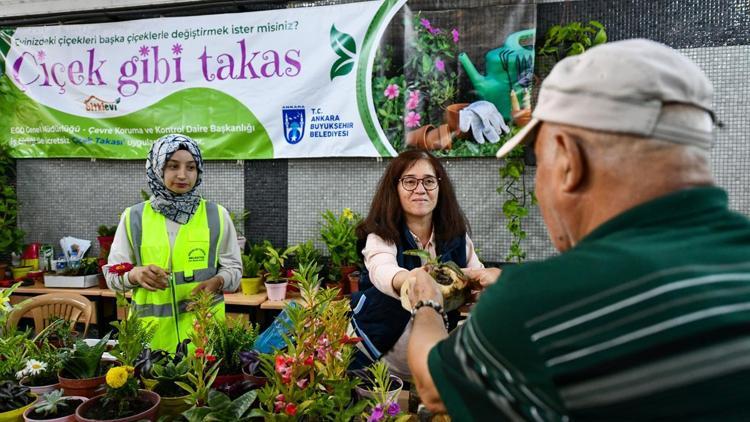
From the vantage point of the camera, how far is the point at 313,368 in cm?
129

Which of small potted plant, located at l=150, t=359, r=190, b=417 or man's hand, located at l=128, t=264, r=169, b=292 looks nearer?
small potted plant, located at l=150, t=359, r=190, b=417

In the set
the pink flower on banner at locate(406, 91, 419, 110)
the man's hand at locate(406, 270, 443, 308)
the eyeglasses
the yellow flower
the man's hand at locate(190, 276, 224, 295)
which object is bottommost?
the yellow flower

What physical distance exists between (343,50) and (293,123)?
2.07 feet

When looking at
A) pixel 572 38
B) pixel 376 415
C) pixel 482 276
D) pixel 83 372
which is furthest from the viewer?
pixel 572 38

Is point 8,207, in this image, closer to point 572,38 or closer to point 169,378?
point 169,378

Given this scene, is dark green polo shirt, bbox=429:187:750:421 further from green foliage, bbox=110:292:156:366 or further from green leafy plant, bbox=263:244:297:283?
green leafy plant, bbox=263:244:297:283

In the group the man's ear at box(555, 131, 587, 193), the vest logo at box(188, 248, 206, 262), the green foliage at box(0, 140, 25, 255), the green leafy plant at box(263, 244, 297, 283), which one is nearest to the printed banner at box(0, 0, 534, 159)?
the green foliage at box(0, 140, 25, 255)

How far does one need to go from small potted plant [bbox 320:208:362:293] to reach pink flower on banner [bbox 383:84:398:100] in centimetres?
85

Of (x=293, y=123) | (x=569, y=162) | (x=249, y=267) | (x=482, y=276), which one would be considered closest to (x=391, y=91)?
(x=293, y=123)

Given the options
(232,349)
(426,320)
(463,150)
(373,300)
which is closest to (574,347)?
(426,320)

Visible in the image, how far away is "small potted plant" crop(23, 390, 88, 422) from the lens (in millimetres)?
1317

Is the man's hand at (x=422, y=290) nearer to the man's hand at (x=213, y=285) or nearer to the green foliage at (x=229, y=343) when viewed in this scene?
the green foliage at (x=229, y=343)

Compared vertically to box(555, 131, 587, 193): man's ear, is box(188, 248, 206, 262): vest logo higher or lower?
lower

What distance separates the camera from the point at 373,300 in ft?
6.98
